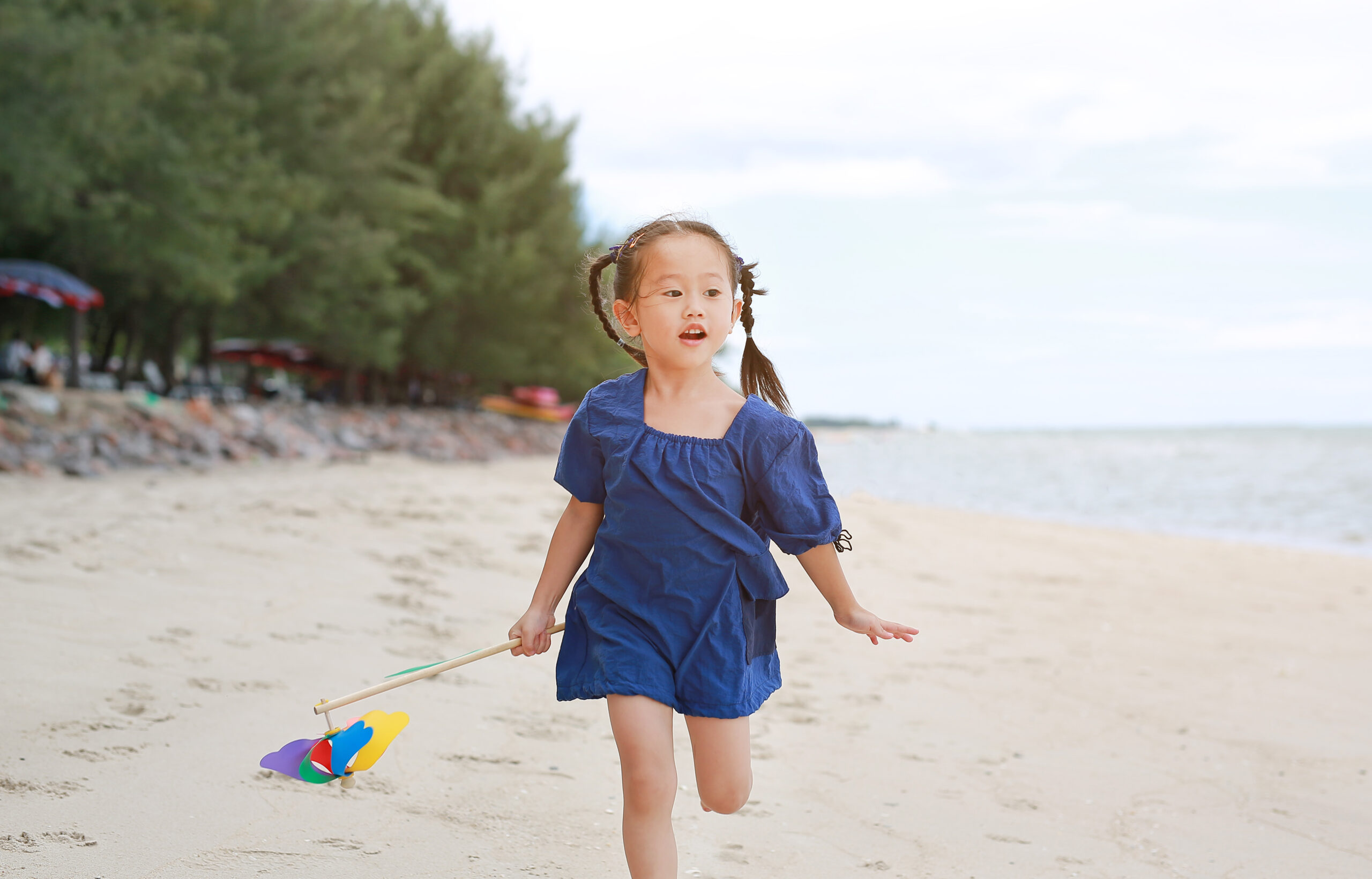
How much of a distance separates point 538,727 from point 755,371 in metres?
1.64

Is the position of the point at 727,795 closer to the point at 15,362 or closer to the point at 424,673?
the point at 424,673

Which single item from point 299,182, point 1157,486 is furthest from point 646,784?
point 1157,486

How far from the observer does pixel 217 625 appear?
4.00 meters

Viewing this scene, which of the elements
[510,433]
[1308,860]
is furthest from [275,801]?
[510,433]

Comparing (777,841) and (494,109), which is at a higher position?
(494,109)

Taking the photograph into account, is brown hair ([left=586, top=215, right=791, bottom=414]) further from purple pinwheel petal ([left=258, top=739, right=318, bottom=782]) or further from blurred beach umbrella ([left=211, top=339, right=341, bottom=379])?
blurred beach umbrella ([left=211, top=339, right=341, bottom=379])

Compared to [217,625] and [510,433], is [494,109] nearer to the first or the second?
[510,433]

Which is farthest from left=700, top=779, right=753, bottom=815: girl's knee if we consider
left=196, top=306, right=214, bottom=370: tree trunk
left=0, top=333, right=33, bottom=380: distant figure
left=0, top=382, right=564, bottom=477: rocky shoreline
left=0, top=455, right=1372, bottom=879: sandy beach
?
left=196, top=306, right=214, bottom=370: tree trunk

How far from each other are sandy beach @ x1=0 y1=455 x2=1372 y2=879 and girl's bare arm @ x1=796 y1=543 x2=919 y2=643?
0.76m

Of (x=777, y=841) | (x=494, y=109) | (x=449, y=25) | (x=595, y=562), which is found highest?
(x=449, y=25)

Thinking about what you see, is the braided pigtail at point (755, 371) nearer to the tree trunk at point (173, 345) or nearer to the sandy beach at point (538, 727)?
the sandy beach at point (538, 727)

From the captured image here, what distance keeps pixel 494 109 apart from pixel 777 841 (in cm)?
2348

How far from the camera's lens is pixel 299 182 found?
16359mm

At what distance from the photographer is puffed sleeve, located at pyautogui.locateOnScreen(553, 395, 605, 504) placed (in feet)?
7.15
